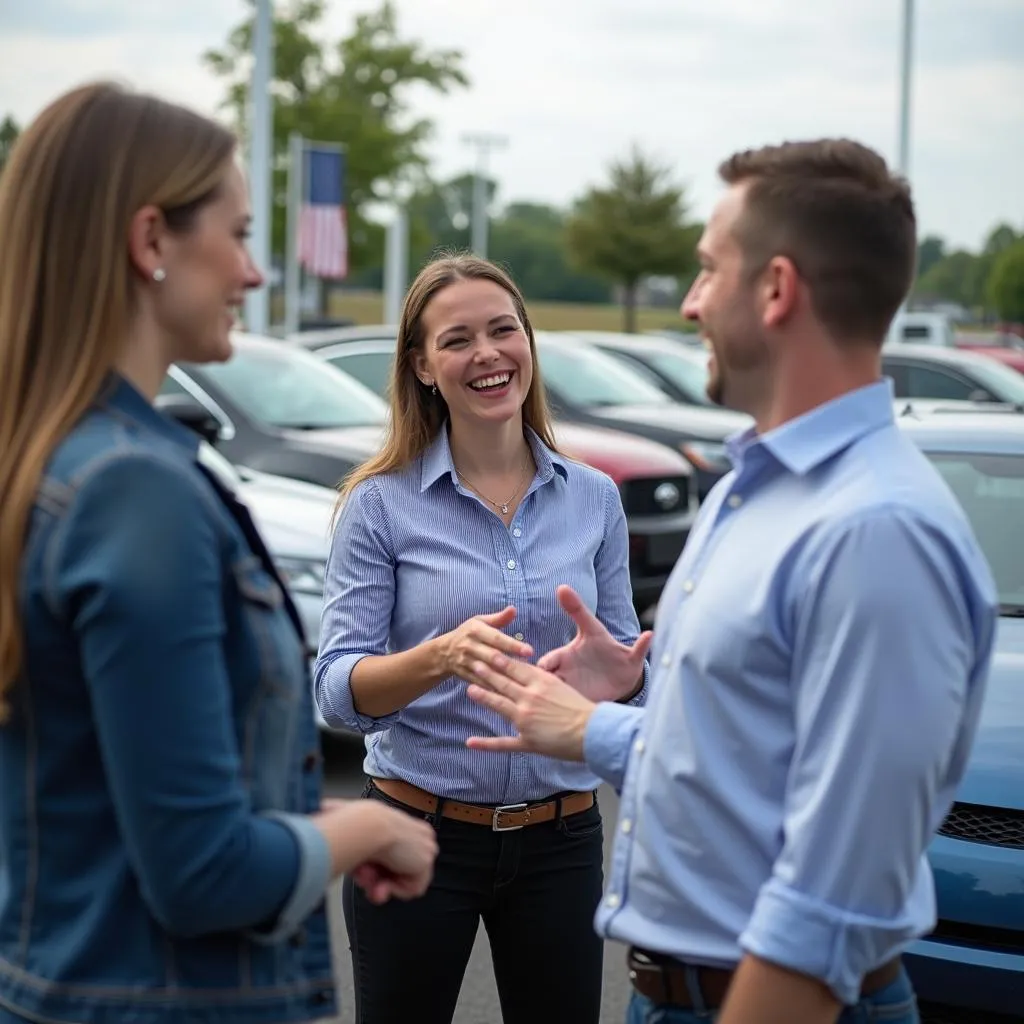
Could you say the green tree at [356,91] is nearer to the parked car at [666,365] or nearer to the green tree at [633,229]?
the green tree at [633,229]

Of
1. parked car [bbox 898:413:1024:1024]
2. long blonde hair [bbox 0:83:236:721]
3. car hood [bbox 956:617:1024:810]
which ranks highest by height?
long blonde hair [bbox 0:83:236:721]

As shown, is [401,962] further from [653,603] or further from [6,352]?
[653,603]

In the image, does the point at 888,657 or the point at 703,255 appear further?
the point at 703,255

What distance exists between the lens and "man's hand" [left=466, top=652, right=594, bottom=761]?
2.13m

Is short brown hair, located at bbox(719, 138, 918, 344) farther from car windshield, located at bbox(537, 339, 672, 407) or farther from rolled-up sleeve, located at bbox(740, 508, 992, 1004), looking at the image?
A: car windshield, located at bbox(537, 339, 672, 407)

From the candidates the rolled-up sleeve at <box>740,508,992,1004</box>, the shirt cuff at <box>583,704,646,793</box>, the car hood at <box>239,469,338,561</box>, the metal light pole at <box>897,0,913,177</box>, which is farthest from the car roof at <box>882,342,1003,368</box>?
the metal light pole at <box>897,0,913,177</box>

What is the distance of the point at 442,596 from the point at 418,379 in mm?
546

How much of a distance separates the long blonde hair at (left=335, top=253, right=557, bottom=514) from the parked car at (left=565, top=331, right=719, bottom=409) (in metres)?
12.4

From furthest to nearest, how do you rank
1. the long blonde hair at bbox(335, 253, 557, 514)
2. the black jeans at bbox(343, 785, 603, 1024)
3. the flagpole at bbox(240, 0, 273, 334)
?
the flagpole at bbox(240, 0, 273, 334) → the long blonde hair at bbox(335, 253, 557, 514) → the black jeans at bbox(343, 785, 603, 1024)

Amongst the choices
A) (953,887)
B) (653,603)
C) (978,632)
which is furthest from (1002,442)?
(653,603)

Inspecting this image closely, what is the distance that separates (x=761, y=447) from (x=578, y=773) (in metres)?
1.15

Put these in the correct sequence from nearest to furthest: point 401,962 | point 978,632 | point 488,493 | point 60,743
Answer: point 60,743 → point 978,632 → point 401,962 → point 488,493

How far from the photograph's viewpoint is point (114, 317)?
168cm

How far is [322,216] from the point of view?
24.4 meters
